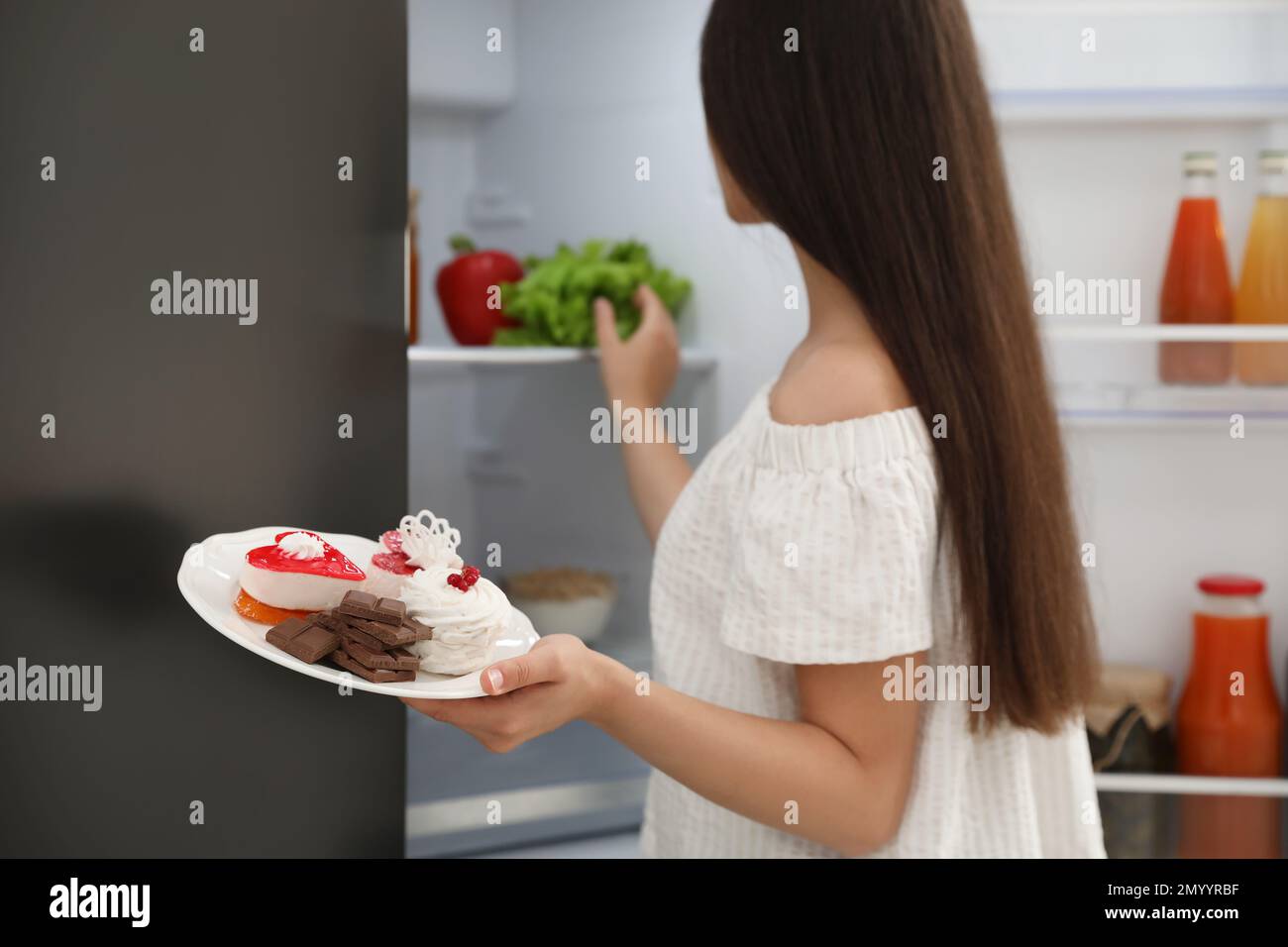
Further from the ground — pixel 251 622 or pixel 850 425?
pixel 850 425

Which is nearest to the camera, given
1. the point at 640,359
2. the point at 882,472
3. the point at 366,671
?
the point at 366,671

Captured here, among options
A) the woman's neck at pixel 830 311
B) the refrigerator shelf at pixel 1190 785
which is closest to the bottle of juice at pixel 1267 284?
the refrigerator shelf at pixel 1190 785

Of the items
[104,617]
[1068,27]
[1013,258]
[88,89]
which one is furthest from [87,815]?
[1068,27]

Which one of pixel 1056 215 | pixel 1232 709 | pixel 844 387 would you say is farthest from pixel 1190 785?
pixel 844 387

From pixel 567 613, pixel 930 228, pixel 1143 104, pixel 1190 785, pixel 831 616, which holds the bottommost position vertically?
pixel 1190 785

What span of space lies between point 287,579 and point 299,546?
0.8 inches

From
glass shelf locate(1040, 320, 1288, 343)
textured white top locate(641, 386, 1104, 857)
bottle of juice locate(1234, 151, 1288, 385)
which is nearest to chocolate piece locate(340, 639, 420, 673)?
textured white top locate(641, 386, 1104, 857)

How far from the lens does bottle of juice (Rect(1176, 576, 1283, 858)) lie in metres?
1.39

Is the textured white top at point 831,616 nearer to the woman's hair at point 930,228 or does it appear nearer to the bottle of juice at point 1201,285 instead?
the woman's hair at point 930,228

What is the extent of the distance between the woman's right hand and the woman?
0.41 metres

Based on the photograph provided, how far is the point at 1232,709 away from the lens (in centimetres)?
140

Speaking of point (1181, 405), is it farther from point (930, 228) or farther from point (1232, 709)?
point (930, 228)

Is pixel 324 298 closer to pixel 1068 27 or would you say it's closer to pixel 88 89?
pixel 88 89

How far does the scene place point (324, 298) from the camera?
75 cm
